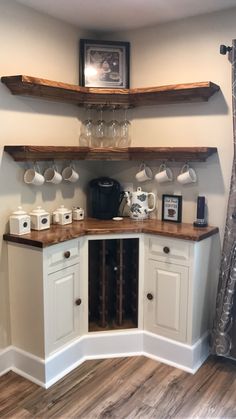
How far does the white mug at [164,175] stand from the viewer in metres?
2.70

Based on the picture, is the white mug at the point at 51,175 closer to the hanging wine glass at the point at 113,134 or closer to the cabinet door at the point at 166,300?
the hanging wine glass at the point at 113,134

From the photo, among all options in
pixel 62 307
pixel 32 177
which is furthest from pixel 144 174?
pixel 62 307

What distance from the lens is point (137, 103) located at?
276 centimetres

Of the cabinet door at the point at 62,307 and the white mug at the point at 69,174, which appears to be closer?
the cabinet door at the point at 62,307

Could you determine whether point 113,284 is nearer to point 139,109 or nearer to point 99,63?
point 139,109

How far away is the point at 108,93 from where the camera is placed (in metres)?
2.65

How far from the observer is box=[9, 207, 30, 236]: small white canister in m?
2.32

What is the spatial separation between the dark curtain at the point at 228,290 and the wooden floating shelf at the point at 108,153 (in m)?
0.27

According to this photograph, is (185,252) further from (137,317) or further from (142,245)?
(137,317)

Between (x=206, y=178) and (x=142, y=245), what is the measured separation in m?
0.63

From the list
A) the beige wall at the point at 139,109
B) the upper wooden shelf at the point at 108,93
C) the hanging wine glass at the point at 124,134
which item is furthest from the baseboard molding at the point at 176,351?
the upper wooden shelf at the point at 108,93

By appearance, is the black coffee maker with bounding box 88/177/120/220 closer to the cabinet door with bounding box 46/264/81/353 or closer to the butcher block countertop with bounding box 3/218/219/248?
the butcher block countertop with bounding box 3/218/219/248

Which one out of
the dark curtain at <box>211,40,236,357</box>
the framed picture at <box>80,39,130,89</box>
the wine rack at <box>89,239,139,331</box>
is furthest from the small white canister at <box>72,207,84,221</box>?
the dark curtain at <box>211,40,236,357</box>

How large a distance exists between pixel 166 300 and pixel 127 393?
0.62 metres
